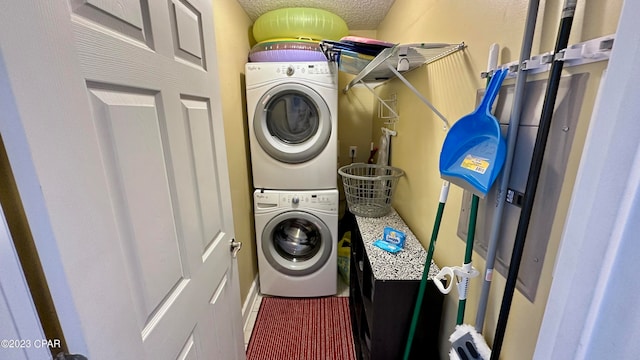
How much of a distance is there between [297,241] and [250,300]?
60 cm

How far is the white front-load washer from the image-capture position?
1.78 m

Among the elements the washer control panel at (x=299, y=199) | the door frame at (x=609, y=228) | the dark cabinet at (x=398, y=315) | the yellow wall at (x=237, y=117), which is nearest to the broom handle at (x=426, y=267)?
the dark cabinet at (x=398, y=315)

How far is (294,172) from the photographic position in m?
1.94

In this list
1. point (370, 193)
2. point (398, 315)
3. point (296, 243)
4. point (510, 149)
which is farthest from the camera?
point (296, 243)

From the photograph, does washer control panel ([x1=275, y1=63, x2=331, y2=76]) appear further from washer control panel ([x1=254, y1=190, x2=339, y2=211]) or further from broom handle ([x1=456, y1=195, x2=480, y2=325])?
broom handle ([x1=456, y1=195, x2=480, y2=325])

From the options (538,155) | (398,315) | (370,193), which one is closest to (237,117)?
(370,193)

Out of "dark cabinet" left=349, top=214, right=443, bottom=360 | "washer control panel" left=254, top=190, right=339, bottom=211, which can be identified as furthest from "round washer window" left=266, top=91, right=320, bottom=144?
"dark cabinet" left=349, top=214, right=443, bottom=360

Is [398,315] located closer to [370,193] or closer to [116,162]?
[370,193]

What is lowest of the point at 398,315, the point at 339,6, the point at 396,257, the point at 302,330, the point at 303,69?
the point at 302,330

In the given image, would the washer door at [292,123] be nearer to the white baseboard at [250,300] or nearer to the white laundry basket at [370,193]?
the white laundry basket at [370,193]

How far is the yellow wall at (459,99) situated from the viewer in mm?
540

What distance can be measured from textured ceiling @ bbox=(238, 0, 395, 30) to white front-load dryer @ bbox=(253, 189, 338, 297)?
1.41 metres

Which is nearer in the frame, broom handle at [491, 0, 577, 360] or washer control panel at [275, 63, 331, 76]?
broom handle at [491, 0, 577, 360]

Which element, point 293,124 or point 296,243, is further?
point 296,243
